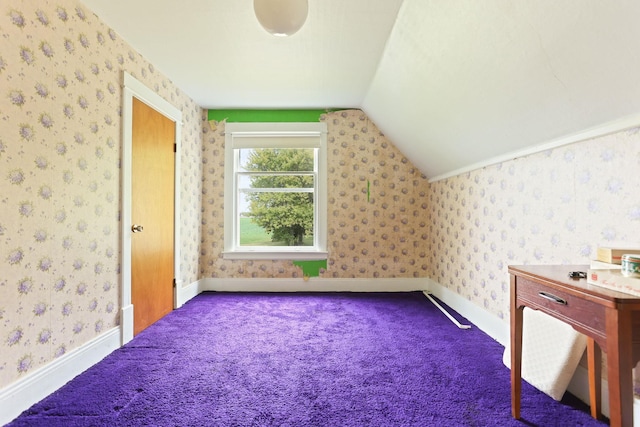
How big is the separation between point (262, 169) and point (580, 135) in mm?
3134

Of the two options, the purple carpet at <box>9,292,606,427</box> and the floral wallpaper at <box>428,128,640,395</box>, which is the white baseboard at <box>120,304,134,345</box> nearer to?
the purple carpet at <box>9,292,606,427</box>

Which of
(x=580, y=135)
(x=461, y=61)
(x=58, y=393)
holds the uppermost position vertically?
(x=461, y=61)

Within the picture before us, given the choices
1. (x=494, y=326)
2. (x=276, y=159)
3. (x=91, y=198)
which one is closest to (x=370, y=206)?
(x=276, y=159)

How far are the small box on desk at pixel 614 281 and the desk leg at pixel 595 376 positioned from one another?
1.85ft

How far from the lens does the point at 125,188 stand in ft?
7.65

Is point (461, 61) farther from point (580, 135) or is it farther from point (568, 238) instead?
point (568, 238)

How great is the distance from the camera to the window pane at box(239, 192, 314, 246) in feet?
13.0

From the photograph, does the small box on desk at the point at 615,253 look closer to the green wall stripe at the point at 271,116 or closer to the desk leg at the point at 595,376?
the desk leg at the point at 595,376

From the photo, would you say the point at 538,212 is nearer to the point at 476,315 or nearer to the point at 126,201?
the point at 476,315

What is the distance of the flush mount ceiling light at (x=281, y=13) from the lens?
1442mm

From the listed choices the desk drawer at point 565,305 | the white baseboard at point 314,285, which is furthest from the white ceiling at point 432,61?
the white baseboard at point 314,285

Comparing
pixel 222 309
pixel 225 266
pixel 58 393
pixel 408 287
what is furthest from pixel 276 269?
pixel 58 393

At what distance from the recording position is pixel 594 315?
103 centimetres

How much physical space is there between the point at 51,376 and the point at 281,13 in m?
2.24
